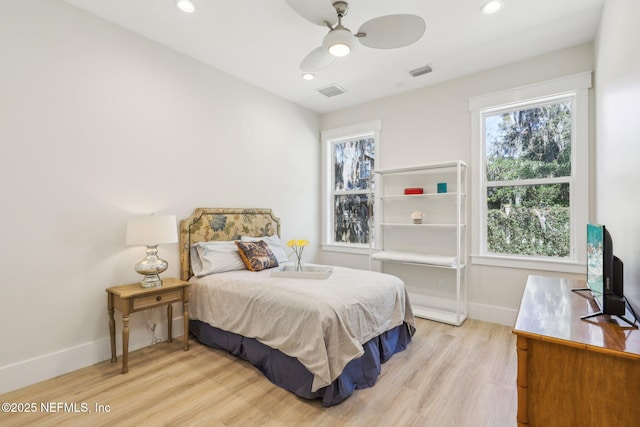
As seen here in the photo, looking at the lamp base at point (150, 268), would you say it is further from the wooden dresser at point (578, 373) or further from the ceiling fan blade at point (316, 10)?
the wooden dresser at point (578, 373)

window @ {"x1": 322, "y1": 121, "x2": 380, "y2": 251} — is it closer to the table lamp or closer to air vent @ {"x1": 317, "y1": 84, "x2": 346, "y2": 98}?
air vent @ {"x1": 317, "y1": 84, "x2": 346, "y2": 98}

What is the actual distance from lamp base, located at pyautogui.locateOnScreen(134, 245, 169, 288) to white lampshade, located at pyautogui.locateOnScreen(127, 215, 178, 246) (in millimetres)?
207

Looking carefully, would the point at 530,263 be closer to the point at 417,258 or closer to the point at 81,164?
the point at 417,258

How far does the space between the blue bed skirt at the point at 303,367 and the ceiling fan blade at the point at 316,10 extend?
2364mm

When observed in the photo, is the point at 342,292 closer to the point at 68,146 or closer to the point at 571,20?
the point at 68,146

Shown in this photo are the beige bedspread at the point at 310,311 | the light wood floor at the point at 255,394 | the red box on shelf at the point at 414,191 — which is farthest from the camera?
the red box on shelf at the point at 414,191

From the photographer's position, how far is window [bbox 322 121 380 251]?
15.2 feet

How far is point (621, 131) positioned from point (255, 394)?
2.93 m

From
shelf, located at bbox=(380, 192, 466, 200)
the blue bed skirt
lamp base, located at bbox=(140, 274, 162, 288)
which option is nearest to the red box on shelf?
shelf, located at bbox=(380, 192, 466, 200)

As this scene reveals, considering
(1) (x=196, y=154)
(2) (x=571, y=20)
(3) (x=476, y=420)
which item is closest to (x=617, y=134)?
(2) (x=571, y=20)

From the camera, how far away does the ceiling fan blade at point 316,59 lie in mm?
2376

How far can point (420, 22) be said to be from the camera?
1.91 meters

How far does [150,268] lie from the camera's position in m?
2.61

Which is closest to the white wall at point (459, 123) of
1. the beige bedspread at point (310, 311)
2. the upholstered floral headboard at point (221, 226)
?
the beige bedspread at point (310, 311)
